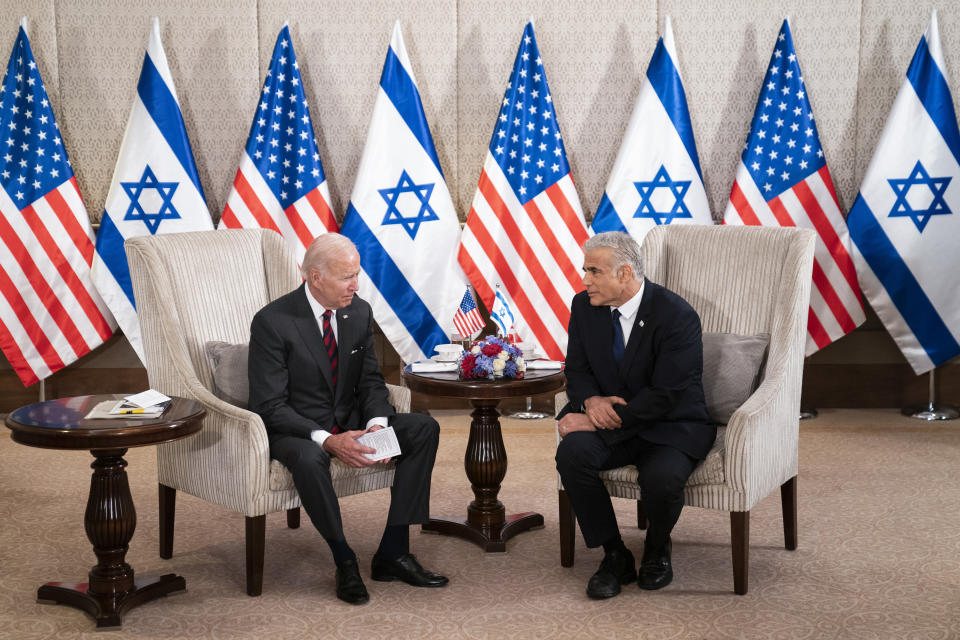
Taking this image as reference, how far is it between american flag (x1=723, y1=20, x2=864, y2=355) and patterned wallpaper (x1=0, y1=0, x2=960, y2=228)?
0.25 metres

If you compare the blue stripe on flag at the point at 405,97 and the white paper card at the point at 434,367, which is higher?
the blue stripe on flag at the point at 405,97


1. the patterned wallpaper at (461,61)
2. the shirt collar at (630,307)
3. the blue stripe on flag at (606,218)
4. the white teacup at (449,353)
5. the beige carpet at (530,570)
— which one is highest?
the patterned wallpaper at (461,61)

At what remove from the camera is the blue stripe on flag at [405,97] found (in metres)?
6.35

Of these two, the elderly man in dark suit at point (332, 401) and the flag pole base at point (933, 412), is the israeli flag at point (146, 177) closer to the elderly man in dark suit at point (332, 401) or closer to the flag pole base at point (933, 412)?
the elderly man in dark suit at point (332, 401)

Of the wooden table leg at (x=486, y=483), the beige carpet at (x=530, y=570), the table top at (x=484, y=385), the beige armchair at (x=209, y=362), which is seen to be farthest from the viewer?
the wooden table leg at (x=486, y=483)

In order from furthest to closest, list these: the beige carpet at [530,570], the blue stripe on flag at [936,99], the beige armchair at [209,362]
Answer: the blue stripe on flag at [936,99] → the beige armchair at [209,362] → the beige carpet at [530,570]

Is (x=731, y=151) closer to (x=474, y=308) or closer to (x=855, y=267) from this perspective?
(x=855, y=267)

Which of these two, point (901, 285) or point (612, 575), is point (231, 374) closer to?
point (612, 575)

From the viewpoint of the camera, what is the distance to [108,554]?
349cm

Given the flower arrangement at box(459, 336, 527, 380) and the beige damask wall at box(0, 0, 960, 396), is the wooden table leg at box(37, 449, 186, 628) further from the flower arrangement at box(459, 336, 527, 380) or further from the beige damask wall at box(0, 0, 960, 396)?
the beige damask wall at box(0, 0, 960, 396)

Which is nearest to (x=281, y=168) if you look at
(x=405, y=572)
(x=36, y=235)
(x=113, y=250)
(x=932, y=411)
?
(x=113, y=250)

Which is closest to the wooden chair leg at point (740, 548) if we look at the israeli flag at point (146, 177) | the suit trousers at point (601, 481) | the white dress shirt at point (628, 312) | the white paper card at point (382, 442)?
the suit trousers at point (601, 481)

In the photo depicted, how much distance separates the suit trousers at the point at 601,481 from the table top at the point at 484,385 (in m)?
0.31

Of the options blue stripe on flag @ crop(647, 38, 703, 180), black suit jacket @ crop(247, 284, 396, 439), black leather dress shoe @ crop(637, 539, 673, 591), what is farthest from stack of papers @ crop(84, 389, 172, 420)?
blue stripe on flag @ crop(647, 38, 703, 180)
